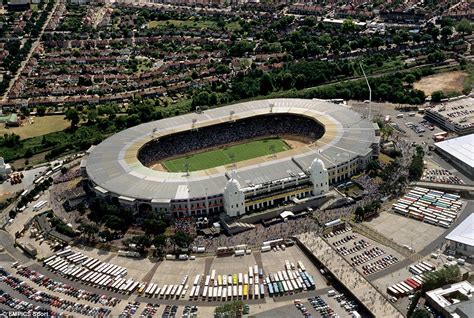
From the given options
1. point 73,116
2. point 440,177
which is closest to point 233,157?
point 440,177

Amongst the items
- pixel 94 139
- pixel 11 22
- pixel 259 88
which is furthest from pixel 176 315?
pixel 11 22

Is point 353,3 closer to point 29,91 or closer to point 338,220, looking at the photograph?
point 29,91

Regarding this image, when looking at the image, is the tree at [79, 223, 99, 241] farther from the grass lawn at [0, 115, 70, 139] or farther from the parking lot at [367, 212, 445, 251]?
the grass lawn at [0, 115, 70, 139]

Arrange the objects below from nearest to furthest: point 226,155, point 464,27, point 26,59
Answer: point 226,155
point 464,27
point 26,59

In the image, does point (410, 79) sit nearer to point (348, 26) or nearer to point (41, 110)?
point (348, 26)

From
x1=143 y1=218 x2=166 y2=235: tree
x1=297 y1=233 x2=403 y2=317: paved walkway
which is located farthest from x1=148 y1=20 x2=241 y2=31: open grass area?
x1=297 y1=233 x2=403 y2=317: paved walkway
